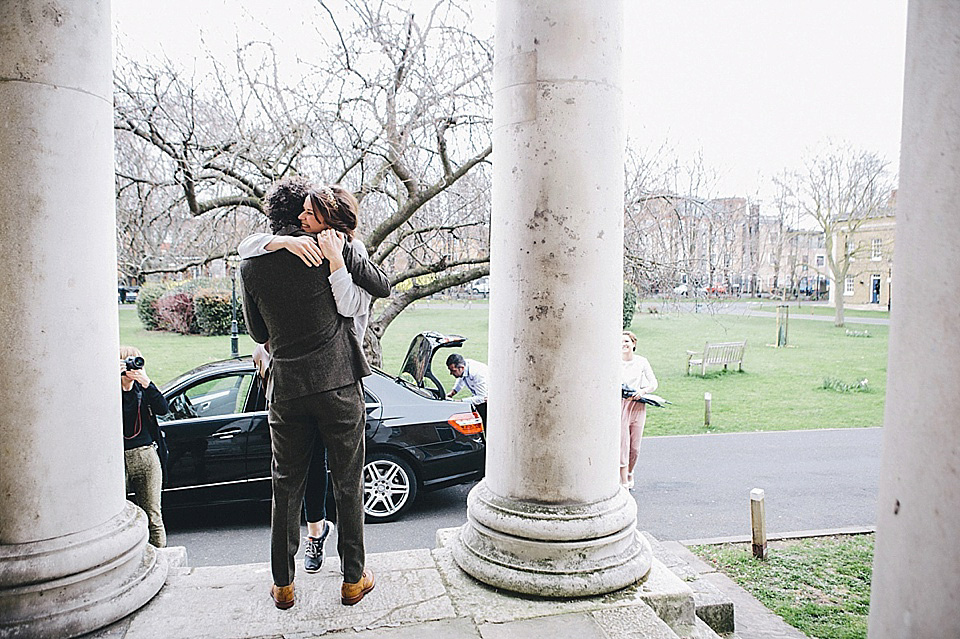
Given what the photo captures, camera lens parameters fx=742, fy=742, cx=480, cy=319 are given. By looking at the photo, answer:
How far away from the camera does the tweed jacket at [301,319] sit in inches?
123

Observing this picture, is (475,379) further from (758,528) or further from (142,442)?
(142,442)

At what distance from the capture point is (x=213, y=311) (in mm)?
25297

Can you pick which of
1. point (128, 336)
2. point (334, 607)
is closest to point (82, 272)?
point (334, 607)

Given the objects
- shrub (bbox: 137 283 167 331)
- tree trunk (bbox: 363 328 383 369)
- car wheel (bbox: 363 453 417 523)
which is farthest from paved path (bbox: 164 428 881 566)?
shrub (bbox: 137 283 167 331)

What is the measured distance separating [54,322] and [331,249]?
1.14 m

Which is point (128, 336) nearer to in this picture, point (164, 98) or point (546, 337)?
point (164, 98)

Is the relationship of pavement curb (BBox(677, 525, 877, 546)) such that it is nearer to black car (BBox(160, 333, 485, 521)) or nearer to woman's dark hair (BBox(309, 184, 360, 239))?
black car (BBox(160, 333, 485, 521))

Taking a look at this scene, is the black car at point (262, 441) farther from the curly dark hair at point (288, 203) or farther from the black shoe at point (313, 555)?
the curly dark hair at point (288, 203)

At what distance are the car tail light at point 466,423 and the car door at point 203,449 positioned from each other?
1914 millimetres

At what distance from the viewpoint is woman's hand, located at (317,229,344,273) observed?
3121mm

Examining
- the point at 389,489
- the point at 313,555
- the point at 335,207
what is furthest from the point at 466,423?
the point at 335,207

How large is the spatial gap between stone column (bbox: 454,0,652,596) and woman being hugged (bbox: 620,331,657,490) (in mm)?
4453

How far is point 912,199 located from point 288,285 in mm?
2317

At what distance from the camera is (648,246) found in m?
11.1
